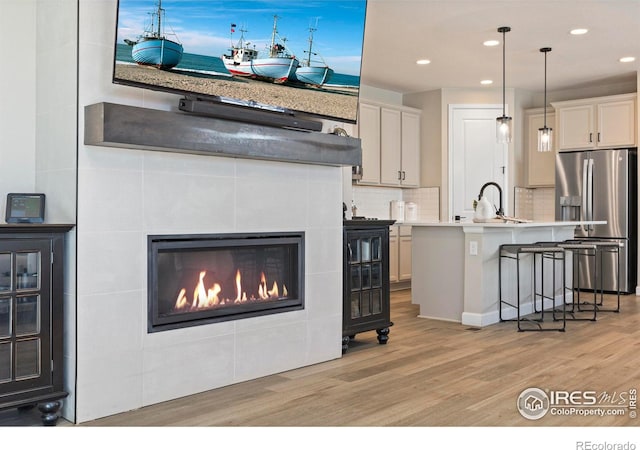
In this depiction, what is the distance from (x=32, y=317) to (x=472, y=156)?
20.9ft

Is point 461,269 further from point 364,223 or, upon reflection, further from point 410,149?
point 410,149

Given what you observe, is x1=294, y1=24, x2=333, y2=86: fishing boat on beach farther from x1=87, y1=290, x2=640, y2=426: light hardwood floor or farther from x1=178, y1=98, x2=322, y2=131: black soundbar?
x1=87, y1=290, x2=640, y2=426: light hardwood floor

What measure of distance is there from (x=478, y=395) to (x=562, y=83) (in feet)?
18.8

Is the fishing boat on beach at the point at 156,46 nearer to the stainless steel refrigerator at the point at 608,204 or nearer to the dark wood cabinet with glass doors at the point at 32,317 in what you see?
the dark wood cabinet with glass doors at the point at 32,317

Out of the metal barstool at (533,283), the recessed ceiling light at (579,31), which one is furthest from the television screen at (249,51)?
the recessed ceiling light at (579,31)

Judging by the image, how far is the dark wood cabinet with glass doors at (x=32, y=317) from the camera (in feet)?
8.62

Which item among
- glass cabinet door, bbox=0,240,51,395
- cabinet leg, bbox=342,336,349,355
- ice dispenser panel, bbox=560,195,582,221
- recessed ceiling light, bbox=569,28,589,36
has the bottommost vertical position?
cabinet leg, bbox=342,336,349,355

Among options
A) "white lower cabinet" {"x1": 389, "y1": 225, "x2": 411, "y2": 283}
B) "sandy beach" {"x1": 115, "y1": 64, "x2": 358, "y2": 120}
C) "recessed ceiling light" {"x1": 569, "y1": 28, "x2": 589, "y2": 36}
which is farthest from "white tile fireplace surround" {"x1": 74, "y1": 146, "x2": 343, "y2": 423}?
"white lower cabinet" {"x1": 389, "y1": 225, "x2": 411, "y2": 283}

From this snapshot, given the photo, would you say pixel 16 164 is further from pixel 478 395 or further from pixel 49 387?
pixel 478 395

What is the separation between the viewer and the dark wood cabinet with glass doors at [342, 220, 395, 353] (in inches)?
170

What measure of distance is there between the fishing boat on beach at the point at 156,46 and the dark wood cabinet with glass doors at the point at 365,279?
68.9 inches

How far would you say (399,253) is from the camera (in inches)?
308

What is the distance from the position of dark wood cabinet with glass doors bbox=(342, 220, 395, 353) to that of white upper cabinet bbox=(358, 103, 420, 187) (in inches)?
115

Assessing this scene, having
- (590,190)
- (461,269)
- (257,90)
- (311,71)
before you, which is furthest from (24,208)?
(590,190)
